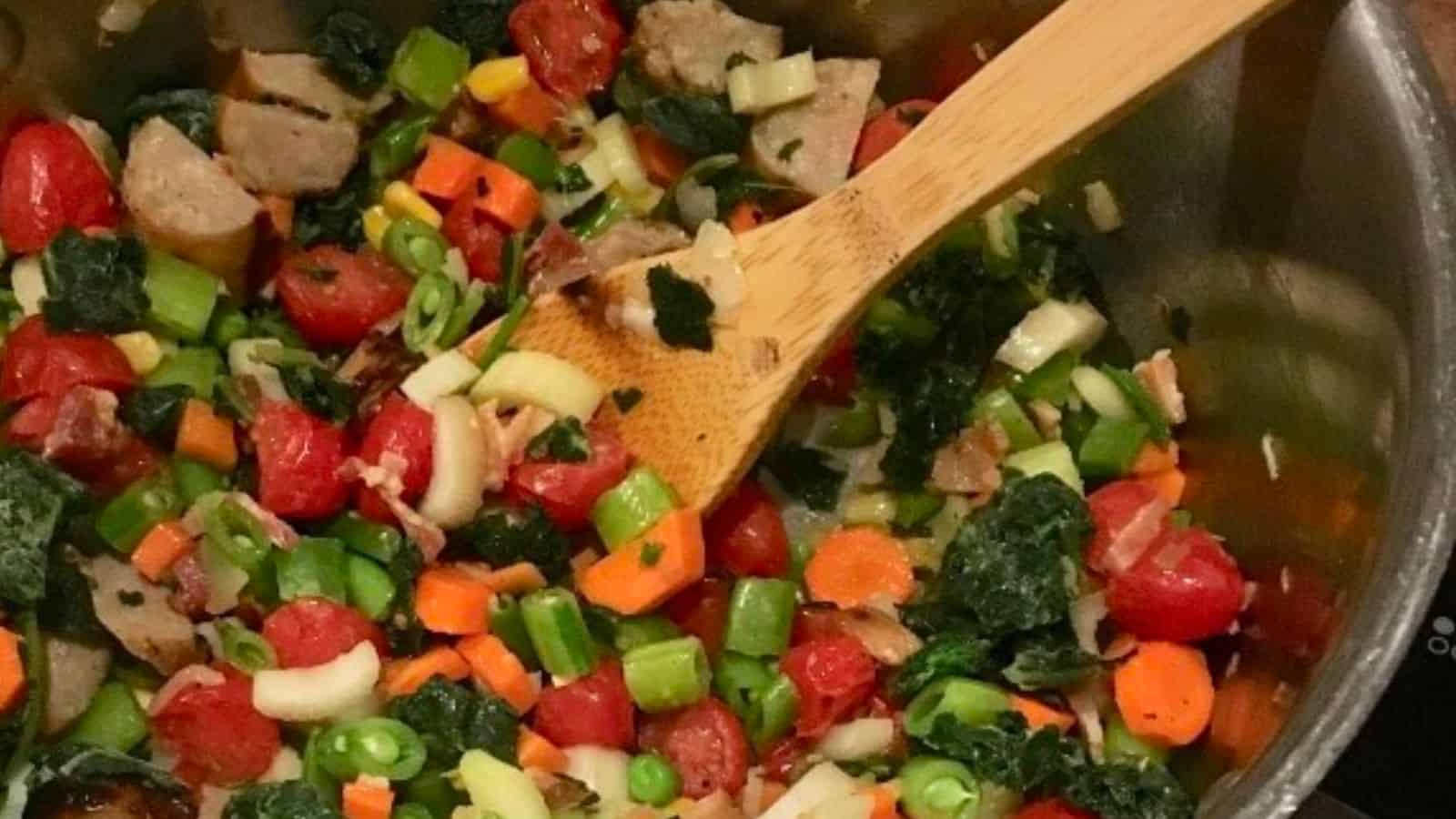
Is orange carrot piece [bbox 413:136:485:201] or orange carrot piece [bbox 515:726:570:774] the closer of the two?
orange carrot piece [bbox 515:726:570:774]

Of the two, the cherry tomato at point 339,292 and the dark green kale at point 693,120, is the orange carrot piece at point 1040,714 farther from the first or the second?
the cherry tomato at point 339,292

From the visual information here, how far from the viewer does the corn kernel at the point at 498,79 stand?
2570mm

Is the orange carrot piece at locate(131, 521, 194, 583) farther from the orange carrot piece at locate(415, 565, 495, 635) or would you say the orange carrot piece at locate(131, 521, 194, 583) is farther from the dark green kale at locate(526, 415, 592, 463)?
the dark green kale at locate(526, 415, 592, 463)

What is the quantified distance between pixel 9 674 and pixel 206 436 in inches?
15.9

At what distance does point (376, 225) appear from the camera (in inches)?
102

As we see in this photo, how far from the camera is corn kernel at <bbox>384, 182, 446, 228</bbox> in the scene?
257cm

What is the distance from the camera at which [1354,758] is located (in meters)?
2.21

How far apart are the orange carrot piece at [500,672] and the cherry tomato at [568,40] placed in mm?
821

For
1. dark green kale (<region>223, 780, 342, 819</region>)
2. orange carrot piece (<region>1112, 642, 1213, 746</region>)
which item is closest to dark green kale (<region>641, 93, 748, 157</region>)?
orange carrot piece (<region>1112, 642, 1213, 746</region>)

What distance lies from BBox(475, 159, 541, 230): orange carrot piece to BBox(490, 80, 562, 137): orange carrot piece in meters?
0.07

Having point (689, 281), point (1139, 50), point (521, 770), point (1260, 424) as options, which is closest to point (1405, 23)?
point (1139, 50)

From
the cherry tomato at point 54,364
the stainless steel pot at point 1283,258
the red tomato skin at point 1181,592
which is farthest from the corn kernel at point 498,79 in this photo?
the red tomato skin at point 1181,592

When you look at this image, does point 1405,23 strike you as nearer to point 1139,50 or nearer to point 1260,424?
point 1139,50

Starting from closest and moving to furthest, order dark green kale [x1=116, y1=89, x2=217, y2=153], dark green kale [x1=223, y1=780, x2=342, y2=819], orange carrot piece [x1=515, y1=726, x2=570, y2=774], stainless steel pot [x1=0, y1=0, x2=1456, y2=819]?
stainless steel pot [x1=0, y1=0, x2=1456, y2=819] → dark green kale [x1=223, y1=780, x2=342, y2=819] → orange carrot piece [x1=515, y1=726, x2=570, y2=774] → dark green kale [x1=116, y1=89, x2=217, y2=153]
